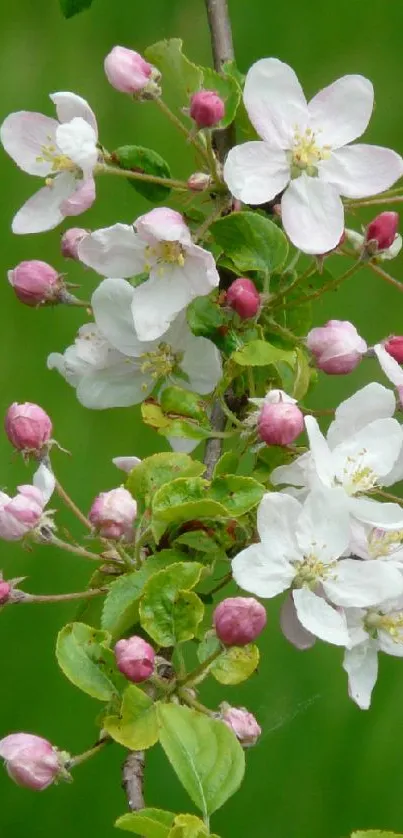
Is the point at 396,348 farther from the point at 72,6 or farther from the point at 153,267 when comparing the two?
the point at 72,6

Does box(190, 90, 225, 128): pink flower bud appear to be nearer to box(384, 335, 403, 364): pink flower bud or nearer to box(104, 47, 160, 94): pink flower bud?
box(104, 47, 160, 94): pink flower bud

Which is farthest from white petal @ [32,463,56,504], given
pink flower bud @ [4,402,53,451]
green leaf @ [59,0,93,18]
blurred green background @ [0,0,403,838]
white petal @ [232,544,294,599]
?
blurred green background @ [0,0,403,838]

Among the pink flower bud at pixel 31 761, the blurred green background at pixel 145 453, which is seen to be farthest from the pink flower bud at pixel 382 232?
the blurred green background at pixel 145 453

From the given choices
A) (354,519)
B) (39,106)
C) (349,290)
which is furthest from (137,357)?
(39,106)

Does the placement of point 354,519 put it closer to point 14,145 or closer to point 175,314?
point 175,314

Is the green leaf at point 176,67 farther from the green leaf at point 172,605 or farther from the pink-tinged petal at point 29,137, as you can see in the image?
the green leaf at point 172,605

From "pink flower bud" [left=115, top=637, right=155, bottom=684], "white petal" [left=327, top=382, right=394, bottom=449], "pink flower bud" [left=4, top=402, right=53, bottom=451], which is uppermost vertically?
"pink flower bud" [left=4, top=402, right=53, bottom=451]

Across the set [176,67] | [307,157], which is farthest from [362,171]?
[176,67]
